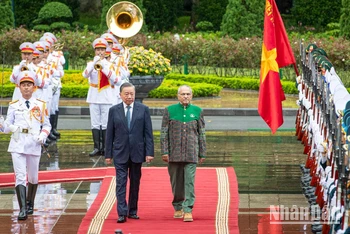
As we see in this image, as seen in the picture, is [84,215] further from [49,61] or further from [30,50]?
[49,61]

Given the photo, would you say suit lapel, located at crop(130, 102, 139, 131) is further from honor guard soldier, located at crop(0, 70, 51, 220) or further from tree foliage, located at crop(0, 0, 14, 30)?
tree foliage, located at crop(0, 0, 14, 30)

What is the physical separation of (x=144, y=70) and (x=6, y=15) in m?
20.8

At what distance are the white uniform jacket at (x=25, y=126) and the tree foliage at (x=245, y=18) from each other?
25690mm

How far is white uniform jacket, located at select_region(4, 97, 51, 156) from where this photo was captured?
11.7 meters

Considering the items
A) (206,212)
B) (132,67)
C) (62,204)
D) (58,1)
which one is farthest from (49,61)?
(58,1)

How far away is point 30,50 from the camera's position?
1644cm

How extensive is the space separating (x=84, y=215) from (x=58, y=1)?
39.0 m

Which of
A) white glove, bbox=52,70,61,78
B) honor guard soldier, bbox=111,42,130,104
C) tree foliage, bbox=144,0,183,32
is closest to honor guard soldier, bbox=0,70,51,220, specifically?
honor guard soldier, bbox=111,42,130,104

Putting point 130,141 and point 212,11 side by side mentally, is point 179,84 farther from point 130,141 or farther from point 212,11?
point 212,11

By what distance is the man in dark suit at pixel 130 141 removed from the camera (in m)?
11.4

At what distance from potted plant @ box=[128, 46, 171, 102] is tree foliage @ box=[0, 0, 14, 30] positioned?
19772 millimetres

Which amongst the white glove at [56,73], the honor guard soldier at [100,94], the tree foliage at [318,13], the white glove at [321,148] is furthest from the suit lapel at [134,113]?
the tree foliage at [318,13]

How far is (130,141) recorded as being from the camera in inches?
448

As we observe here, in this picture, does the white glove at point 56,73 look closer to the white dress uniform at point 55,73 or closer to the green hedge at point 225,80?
the white dress uniform at point 55,73
